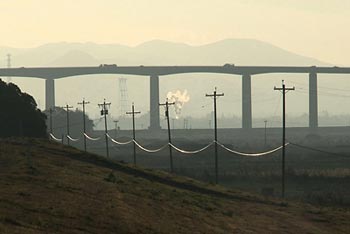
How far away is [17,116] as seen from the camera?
299ft

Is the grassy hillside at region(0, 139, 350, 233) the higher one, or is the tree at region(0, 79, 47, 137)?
the tree at region(0, 79, 47, 137)

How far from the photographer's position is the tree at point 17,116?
90.1m

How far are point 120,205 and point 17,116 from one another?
183 ft

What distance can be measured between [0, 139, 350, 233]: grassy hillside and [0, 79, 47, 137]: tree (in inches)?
1053

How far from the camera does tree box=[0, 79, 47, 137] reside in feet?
295

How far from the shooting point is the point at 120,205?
37.1m

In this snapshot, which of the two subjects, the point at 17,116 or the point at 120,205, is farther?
the point at 17,116

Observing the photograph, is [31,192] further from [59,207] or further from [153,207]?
[153,207]

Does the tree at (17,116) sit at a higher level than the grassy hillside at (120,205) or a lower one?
higher

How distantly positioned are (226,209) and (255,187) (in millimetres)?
31632

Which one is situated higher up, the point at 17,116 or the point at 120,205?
the point at 17,116

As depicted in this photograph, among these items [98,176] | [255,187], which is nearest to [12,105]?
[255,187]

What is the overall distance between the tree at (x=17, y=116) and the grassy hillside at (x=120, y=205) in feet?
87.8

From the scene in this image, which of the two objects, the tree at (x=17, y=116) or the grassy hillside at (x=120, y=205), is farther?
the tree at (x=17, y=116)
